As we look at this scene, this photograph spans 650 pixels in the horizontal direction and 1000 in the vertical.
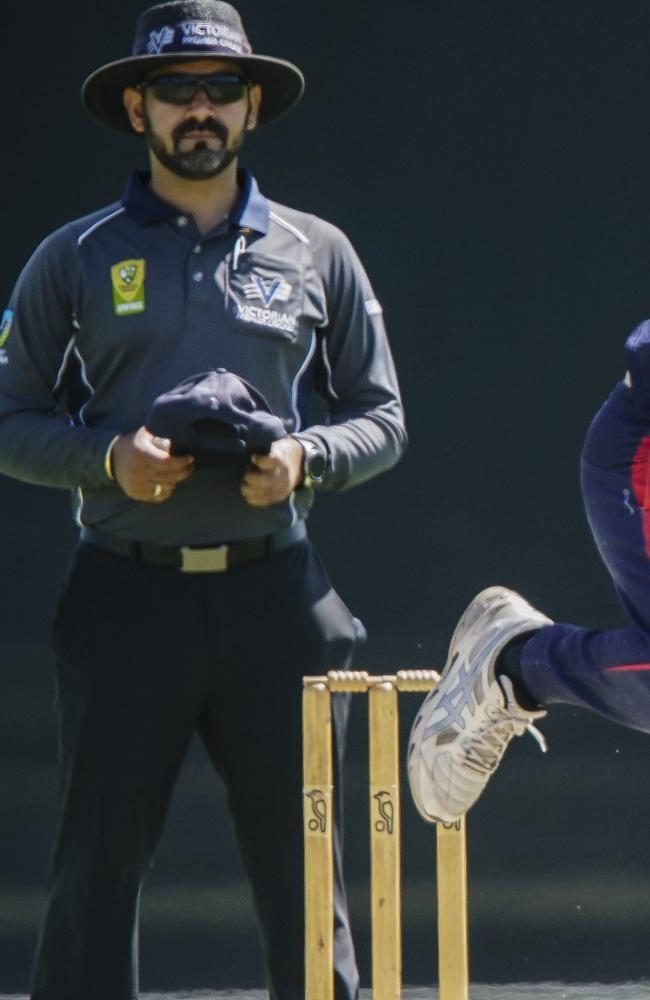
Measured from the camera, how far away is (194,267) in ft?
10.6

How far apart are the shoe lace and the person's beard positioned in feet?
3.09

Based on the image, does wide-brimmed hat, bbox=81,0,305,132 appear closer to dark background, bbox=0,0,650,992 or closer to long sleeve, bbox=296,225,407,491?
long sleeve, bbox=296,225,407,491

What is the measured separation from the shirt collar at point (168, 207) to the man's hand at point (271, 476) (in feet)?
1.33

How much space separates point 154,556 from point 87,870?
1.61 feet

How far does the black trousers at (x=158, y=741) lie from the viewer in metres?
3.18

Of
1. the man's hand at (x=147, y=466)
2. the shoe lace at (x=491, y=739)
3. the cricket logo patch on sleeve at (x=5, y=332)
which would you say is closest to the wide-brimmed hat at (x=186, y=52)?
the cricket logo patch on sleeve at (x=5, y=332)

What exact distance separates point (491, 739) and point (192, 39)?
1.18m

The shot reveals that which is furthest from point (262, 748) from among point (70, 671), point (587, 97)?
point (587, 97)

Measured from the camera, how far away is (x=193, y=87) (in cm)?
325

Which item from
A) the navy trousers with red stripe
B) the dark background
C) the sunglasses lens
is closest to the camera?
the navy trousers with red stripe

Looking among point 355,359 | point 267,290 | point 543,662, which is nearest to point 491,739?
point 543,662

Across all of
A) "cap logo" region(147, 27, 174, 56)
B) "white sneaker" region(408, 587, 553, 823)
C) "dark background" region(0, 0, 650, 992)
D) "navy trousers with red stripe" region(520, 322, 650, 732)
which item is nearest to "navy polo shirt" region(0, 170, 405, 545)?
"cap logo" region(147, 27, 174, 56)

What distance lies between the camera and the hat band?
128 inches

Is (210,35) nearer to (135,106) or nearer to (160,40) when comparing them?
(160,40)
